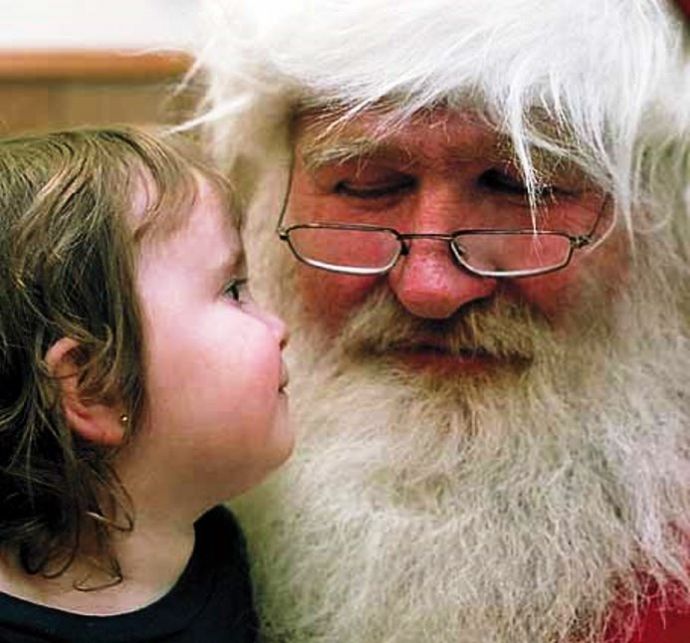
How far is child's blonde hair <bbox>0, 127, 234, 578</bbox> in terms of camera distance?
35.5 inches

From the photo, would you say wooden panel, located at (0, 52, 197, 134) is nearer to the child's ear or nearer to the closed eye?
the closed eye

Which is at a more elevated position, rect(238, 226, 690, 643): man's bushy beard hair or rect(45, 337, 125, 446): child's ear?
rect(45, 337, 125, 446): child's ear

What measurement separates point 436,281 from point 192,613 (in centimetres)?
30

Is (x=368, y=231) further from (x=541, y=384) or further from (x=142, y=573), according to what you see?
(x=142, y=573)

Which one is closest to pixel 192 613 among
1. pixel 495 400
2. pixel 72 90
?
pixel 495 400

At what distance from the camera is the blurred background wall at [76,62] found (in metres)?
2.31

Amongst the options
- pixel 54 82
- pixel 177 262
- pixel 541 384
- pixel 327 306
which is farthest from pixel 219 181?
pixel 54 82

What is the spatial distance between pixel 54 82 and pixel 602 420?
148 centimetres

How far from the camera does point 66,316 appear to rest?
2.97ft

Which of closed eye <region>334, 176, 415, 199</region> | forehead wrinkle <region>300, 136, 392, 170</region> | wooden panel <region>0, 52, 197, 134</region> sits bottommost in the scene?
wooden panel <region>0, 52, 197, 134</region>

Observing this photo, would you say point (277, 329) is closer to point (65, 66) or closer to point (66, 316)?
point (66, 316)

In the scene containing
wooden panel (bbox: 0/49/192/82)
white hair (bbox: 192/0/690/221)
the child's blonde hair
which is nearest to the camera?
the child's blonde hair

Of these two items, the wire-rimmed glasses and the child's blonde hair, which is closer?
the child's blonde hair

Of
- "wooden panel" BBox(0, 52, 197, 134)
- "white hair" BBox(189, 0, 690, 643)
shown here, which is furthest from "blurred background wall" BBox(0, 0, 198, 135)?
"white hair" BBox(189, 0, 690, 643)
